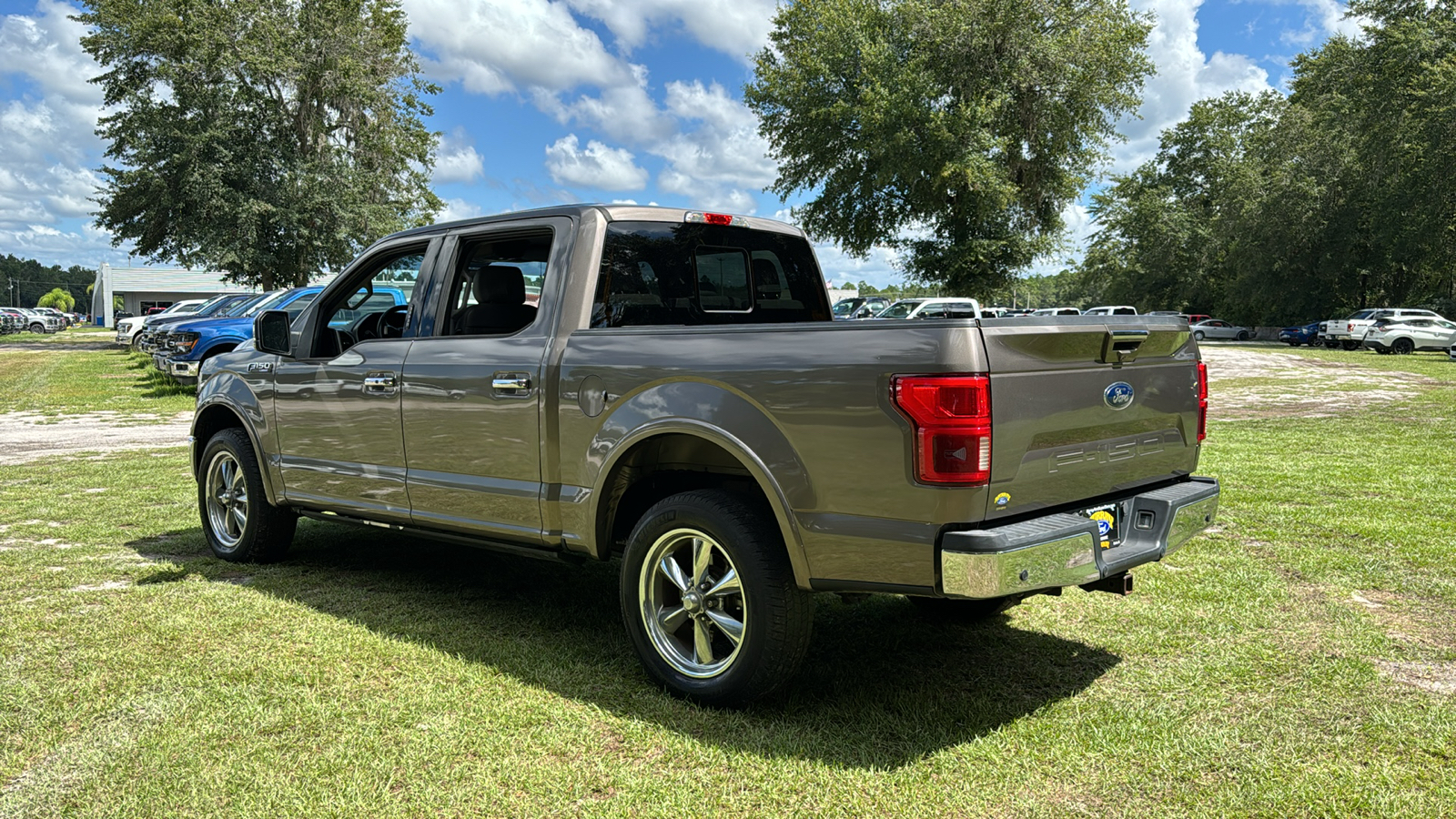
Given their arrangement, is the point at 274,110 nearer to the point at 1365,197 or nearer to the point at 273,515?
the point at 273,515

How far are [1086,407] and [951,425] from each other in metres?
0.72

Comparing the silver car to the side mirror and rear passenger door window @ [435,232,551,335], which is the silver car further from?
the side mirror

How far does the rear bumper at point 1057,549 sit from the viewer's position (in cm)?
319

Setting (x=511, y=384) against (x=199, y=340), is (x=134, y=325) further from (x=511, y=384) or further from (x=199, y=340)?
(x=511, y=384)

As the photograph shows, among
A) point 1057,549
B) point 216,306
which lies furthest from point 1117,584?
point 216,306

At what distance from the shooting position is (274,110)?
1369 inches

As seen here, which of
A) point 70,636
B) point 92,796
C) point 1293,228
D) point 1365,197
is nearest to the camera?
point 92,796

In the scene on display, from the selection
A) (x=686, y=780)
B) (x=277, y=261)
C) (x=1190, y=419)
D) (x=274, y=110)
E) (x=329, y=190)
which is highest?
(x=274, y=110)

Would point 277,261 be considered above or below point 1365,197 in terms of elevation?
below

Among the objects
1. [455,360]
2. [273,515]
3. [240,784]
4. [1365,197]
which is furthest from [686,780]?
[1365,197]

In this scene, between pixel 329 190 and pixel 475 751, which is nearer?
pixel 475 751

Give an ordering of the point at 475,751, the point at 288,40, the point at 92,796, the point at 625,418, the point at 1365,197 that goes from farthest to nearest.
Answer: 1. the point at 1365,197
2. the point at 288,40
3. the point at 625,418
4. the point at 475,751
5. the point at 92,796

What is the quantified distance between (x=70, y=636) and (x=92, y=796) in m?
1.88

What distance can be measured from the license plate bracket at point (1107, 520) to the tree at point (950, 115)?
99.6 ft
